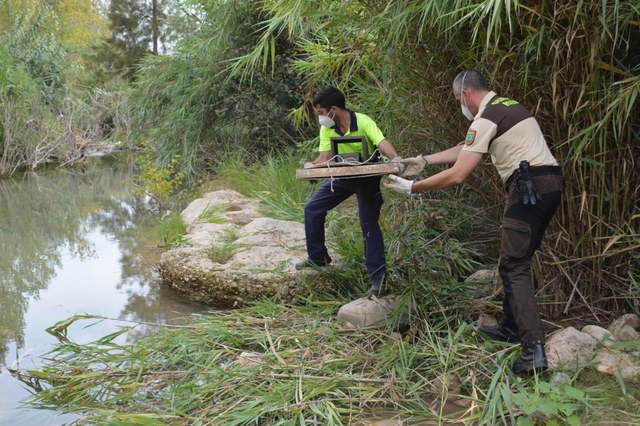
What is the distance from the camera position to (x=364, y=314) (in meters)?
4.14

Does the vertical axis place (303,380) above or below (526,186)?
below

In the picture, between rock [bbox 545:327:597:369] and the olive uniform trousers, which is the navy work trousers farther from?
rock [bbox 545:327:597:369]

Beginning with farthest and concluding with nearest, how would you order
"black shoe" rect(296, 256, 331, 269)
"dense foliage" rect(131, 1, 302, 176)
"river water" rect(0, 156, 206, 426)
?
"dense foliage" rect(131, 1, 302, 176) < "black shoe" rect(296, 256, 331, 269) < "river water" rect(0, 156, 206, 426)

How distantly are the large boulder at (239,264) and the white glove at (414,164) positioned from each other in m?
1.42

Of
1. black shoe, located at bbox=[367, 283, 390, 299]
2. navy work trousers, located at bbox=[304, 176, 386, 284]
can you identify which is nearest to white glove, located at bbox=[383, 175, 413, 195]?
navy work trousers, located at bbox=[304, 176, 386, 284]

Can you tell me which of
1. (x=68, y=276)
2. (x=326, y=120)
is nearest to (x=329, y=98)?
(x=326, y=120)

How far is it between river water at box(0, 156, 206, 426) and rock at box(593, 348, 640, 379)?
9.10 feet

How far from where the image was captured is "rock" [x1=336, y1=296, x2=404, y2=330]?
4.13 metres

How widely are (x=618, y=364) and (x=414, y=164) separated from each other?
1.53m

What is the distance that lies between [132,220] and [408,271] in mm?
6765

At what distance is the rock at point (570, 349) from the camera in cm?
330

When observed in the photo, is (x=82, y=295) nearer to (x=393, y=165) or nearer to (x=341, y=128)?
(x=341, y=128)

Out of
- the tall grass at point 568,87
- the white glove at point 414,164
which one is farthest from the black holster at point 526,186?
the white glove at point 414,164

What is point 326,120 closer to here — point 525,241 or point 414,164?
point 414,164
